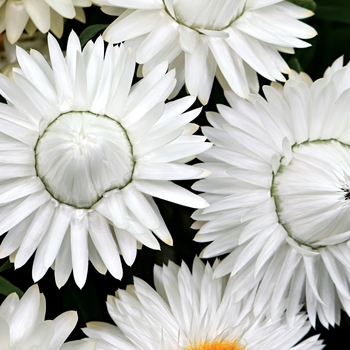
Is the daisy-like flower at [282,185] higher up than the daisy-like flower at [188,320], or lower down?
higher up

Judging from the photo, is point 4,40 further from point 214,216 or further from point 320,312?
point 320,312

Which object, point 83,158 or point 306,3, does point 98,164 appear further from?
point 306,3

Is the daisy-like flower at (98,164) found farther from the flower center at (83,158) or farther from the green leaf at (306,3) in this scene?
the green leaf at (306,3)

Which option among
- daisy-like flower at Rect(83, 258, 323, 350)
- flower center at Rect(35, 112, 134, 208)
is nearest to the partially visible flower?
flower center at Rect(35, 112, 134, 208)

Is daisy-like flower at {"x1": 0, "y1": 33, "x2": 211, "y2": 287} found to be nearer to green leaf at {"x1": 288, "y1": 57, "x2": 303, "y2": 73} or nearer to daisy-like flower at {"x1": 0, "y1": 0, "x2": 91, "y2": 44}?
daisy-like flower at {"x1": 0, "y1": 0, "x2": 91, "y2": 44}

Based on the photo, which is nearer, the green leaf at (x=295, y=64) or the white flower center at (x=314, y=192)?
the white flower center at (x=314, y=192)

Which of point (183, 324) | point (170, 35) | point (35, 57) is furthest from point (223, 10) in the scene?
point (183, 324)

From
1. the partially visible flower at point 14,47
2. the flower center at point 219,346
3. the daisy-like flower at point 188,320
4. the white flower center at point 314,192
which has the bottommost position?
the flower center at point 219,346

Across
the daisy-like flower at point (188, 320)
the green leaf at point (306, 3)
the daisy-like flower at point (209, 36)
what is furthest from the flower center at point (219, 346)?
the green leaf at point (306, 3)
